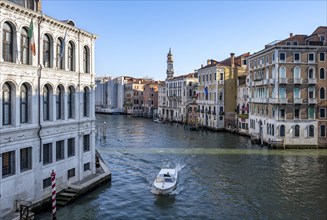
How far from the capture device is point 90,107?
19859 millimetres

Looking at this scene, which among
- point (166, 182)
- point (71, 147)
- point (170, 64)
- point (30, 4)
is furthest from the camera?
point (170, 64)

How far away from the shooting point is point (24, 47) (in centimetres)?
1459

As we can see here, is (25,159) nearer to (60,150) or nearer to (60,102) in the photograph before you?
(60,150)

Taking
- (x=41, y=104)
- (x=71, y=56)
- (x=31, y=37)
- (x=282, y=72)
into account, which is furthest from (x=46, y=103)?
(x=282, y=72)

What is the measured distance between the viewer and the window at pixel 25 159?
14492 millimetres

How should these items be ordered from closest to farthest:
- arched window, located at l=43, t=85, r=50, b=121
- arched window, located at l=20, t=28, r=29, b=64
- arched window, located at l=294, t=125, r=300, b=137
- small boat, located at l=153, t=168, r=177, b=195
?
arched window, located at l=20, t=28, r=29, b=64 < arched window, located at l=43, t=85, r=50, b=121 < small boat, located at l=153, t=168, r=177, b=195 < arched window, located at l=294, t=125, r=300, b=137

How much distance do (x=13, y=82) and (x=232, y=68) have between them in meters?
44.7

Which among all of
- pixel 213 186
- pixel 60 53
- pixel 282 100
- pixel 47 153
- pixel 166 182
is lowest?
pixel 213 186

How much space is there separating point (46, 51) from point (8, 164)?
5653 millimetres

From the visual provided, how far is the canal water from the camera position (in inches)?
651

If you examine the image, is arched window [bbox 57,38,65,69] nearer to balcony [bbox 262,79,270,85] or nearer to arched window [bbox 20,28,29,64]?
arched window [bbox 20,28,29,64]

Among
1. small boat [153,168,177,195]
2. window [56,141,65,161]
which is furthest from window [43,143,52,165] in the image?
small boat [153,168,177,195]

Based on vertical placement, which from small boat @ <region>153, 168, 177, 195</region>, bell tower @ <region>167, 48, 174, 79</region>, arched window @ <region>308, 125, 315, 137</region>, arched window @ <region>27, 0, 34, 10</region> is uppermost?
bell tower @ <region>167, 48, 174, 79</region>

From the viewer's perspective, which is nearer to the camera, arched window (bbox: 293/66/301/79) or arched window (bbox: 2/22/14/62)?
arched window (bbox: 2/22/14/62)
